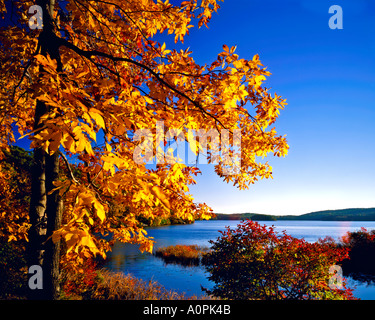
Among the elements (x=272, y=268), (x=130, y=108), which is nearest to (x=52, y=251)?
(x=130, y=108)

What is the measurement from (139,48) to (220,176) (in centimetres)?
336

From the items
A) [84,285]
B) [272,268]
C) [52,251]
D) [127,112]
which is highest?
[127,112]

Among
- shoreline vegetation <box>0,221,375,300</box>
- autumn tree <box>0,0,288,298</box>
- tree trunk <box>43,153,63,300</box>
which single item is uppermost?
autumn tree <box>0,0,288,298</box>

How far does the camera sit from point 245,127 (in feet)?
14.3

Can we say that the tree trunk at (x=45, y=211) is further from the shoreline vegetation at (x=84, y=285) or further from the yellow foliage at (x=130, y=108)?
the shoreline vegetation at (x=84, y=285)

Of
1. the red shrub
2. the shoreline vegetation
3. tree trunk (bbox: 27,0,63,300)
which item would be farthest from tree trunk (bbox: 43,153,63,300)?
the red shrub

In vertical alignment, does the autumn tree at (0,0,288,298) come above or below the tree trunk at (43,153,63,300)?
above

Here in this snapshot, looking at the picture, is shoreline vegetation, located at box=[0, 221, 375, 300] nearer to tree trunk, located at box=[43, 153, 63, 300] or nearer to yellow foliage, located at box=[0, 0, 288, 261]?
tree trunk, located at box=[43, 153, 63, 300]

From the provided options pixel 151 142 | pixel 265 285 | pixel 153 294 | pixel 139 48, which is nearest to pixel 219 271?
pixel 265 285

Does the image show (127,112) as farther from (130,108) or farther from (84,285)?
(84,285)

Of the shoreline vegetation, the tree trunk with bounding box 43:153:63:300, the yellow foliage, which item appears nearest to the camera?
the yellow foliage

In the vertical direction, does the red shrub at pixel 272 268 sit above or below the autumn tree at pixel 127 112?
below

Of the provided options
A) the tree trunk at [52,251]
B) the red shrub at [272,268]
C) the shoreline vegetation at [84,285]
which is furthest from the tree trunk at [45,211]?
the red shrub at [272,268]
